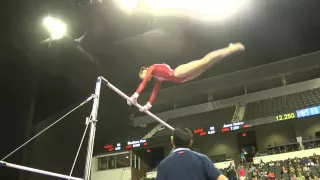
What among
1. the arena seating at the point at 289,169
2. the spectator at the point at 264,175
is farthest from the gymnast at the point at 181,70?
the arena seating at the point at 289,169

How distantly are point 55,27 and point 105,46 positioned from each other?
4.70ft

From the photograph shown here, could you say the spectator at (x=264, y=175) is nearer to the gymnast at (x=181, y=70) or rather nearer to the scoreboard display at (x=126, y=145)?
the gymnast at (x=181, y=70)

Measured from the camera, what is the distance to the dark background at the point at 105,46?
841cm

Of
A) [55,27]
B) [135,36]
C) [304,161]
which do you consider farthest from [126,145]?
A: [55,27]

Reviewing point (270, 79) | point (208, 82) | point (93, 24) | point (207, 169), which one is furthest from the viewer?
point (270, 79)

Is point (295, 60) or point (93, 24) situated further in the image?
point (295, 60)

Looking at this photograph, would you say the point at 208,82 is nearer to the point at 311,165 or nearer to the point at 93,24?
the point at 311,165

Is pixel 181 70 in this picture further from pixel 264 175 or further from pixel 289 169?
pixel 289 169

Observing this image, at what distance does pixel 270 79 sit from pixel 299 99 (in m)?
1.63

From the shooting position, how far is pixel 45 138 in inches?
529

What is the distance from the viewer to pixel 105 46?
9477 millimetres

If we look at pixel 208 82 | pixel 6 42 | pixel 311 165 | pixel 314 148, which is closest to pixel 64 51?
pixel 6 42

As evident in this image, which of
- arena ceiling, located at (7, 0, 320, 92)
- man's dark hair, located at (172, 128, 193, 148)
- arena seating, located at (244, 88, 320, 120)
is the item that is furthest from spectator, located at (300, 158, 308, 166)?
man's dark hair, located at (172, 128, 193, 148)

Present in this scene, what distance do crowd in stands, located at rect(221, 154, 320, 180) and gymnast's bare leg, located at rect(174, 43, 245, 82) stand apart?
4.32 m
